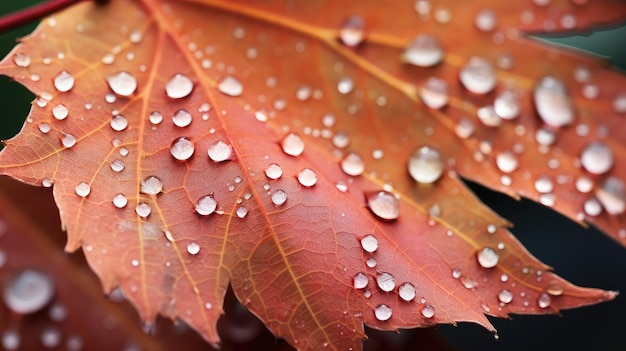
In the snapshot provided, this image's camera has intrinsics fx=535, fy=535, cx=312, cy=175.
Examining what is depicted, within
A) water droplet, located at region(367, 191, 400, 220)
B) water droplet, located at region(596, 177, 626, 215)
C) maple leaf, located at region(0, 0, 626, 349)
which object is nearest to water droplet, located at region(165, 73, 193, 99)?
maple leaf, located at region(0, 0, 626, 349)

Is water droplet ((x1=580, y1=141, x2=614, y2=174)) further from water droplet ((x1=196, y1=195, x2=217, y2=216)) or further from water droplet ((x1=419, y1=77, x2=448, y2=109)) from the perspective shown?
water droplet ((x1=196, y1=195, x2=217, y2=216))

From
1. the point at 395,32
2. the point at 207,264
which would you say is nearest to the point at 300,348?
the point at 207,264

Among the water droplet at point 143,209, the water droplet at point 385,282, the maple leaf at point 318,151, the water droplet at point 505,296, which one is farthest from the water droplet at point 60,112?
the water droplet at point 505,296

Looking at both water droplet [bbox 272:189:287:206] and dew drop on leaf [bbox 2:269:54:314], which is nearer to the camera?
water droplet [bbox 272:189:287:206]

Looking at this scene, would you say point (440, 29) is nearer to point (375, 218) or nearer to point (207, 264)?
point (375, 218)

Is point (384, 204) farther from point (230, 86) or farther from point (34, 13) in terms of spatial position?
point (34, 13)

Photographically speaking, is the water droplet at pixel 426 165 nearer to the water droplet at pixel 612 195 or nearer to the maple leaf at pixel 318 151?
the maple leaf at pixel 318 151
